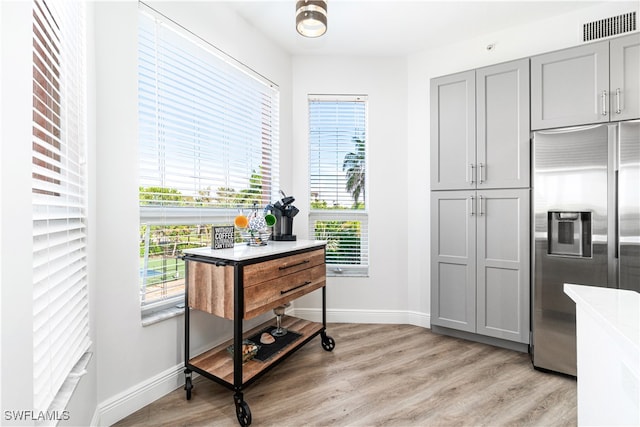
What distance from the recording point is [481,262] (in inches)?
101

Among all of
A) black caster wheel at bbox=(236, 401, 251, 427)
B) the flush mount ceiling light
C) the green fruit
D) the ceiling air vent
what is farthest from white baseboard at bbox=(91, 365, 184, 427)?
the ceiling air vent

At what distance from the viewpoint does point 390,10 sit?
2.41m

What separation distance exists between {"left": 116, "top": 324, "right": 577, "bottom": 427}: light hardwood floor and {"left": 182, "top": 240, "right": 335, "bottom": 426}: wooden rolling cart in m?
0.18

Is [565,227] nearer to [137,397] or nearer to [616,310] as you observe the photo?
[616,310]

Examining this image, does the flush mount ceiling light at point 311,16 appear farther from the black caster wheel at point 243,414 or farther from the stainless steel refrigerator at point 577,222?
the black caster wheel at point 243,414

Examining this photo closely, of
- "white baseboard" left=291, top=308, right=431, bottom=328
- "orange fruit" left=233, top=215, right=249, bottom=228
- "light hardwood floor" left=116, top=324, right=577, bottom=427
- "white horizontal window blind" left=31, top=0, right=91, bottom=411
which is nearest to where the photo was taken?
"white horizontal window blind" left=31, top=0, right=91, bottom=411

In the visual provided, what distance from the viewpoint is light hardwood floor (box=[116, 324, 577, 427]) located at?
1.67 metres

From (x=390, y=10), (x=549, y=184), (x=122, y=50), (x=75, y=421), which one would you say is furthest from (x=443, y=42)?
(x=75, y=421)

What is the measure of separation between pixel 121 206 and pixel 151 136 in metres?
0.47

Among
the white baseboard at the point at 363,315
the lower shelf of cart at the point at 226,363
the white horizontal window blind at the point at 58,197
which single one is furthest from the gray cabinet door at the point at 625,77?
the white horizontal window blind at the point at 58,197

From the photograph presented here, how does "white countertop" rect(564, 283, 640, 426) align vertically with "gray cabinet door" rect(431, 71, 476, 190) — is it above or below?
below

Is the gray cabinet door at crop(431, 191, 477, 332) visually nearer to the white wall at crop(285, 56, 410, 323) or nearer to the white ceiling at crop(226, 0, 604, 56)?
the white wall at crop(285, 56, 410, 323)

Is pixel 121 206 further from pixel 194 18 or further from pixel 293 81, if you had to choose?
pixel 293 81

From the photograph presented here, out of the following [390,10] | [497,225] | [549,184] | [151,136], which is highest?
[390,10]
